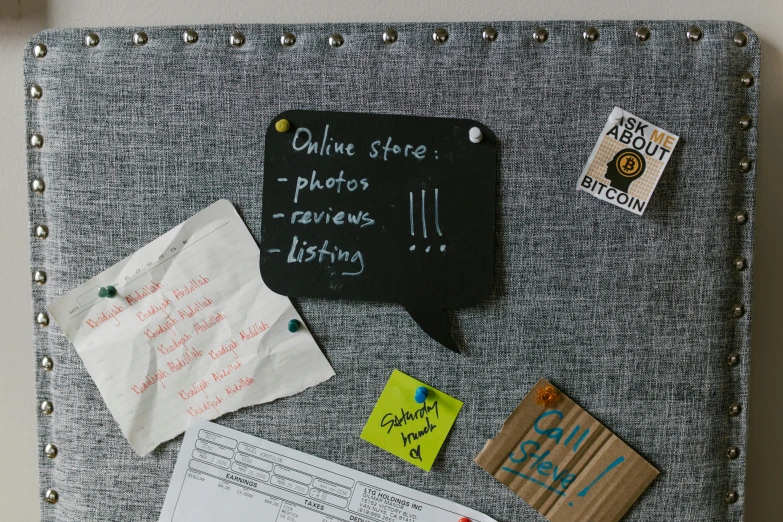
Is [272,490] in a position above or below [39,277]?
below

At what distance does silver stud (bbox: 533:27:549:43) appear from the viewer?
0.64m

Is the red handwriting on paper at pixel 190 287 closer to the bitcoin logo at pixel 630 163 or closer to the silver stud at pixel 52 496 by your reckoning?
the silver stud at pixel 52 496

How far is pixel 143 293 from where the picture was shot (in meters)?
0.68

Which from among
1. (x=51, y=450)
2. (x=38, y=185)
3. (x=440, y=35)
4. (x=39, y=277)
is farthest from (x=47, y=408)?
(x=440, y=35)

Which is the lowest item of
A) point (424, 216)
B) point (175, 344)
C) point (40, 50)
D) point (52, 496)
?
point (52, 496)

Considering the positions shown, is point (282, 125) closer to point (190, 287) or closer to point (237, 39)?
point (237, 39)

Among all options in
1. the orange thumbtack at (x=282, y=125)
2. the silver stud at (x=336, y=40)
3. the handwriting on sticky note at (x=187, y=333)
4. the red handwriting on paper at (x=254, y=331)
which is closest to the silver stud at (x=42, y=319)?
the handwriting on sticky note at (x=187, y=333)

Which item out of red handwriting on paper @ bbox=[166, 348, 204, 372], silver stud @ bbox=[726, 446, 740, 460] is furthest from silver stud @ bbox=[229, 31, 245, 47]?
silver stud @ bbox=[726, 446, 740, 460]

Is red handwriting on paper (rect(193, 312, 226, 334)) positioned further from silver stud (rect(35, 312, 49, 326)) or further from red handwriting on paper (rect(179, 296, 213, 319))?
silver stud (rect(35, 312, 49, 326))

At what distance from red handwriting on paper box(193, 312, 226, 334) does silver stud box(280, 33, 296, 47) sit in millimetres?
328

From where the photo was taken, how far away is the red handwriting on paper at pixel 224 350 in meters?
0.67

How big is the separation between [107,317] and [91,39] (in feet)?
1.09

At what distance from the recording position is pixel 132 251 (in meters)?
0.67

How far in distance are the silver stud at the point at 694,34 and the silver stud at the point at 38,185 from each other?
30.8 inches
